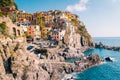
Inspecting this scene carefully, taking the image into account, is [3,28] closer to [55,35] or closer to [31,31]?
[31,31]

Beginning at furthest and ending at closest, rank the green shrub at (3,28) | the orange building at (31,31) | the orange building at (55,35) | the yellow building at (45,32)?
1. the yellow building at (45,32)
2. the orange building at (55,35)
3. the orange building at (31,31)
4. the green shrub at (3,28)

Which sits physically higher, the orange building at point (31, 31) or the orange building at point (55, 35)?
the orange building at point (31, 31)

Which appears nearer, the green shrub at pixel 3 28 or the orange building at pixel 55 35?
the green shrub at pixel 3 28

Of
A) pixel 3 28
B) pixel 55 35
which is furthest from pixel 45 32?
pixel 3 28

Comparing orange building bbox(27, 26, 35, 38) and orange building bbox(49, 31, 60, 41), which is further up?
orange building bbox(27, 26, 35, 38)

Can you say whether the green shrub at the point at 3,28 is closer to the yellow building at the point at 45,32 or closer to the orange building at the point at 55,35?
the yellow building at the point at 45,32

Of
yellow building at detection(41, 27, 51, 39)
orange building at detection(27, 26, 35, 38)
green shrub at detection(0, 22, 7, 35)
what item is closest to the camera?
green shrub at detection(0, 22, 7, 35)

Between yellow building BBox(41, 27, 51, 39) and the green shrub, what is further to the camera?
yellow building BBox(41, 27, 51, 39)

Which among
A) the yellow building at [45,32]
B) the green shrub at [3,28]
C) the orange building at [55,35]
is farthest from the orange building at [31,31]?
the green shrub at [3,28]

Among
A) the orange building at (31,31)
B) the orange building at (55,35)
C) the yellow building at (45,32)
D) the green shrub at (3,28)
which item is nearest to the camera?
the green shrub at (3,28)

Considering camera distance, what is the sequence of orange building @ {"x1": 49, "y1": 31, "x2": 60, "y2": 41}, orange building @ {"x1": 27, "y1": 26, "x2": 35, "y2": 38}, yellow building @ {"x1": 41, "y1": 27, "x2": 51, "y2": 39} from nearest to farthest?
orange building @ {"x1": 27, "y1": 26, "x2": 35, "y2": 38} → orange building @ {"x1": 49, "y1": 31, "x2": 60, "y2": 41} → yellow building @ {"x1": 41, "y1": 27, "x2": 51, "y2": 39}

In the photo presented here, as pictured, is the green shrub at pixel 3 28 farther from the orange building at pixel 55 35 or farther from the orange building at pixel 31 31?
the orange building at pixel 55 35

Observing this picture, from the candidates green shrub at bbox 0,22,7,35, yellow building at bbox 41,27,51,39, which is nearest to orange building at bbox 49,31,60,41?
yellow building at bbox 41,27,51,39

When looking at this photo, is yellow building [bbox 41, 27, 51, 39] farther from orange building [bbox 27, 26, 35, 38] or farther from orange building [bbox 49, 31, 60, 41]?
orange building [bbox 27, 26, 35, 38]
